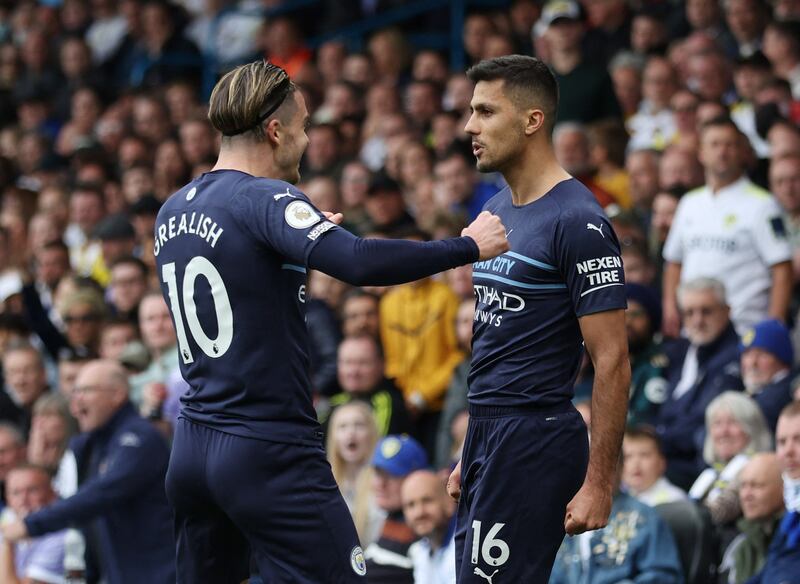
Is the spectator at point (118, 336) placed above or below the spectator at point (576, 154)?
below

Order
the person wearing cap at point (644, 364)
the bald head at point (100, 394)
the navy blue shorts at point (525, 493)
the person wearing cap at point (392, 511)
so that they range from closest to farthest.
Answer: the navy blue shorts at point (525, 493) < the person wearing cap at point (392, 511) < the bald head at point (100, 394) < the person wearing cap at point (644, 364)

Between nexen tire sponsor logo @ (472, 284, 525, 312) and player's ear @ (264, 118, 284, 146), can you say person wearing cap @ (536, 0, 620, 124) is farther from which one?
player's ear @ (264, 118, 284, 146)

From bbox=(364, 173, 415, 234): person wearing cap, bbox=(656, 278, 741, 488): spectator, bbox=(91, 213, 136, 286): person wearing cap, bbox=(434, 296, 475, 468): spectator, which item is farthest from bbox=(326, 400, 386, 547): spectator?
bbox=(91, 213, 136, 286): person wearing cap

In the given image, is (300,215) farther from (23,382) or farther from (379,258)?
(23,382)

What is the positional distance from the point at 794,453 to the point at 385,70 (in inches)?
335

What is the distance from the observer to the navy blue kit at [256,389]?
5.29 meters

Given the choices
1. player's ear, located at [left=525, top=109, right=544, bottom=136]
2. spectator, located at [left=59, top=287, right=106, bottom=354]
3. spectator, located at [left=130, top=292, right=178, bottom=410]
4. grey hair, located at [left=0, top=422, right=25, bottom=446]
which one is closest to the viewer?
player's ear, located at [left=525, top=109, right=544, bottom=136]

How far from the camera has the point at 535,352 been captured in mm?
5500

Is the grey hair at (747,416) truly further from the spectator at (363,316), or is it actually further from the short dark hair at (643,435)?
the spectator at (363,316)

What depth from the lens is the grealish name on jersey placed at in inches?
210

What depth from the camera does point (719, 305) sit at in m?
9.52

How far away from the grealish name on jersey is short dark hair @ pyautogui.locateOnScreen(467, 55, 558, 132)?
114cm

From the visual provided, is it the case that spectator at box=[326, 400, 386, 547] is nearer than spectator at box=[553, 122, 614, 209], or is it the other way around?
spectator at box=[326, 400, 386, 547]

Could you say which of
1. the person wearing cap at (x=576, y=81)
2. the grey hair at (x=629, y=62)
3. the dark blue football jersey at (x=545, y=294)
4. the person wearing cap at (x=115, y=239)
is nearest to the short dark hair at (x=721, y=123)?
the person wearing cap at (x=576, y=81)
